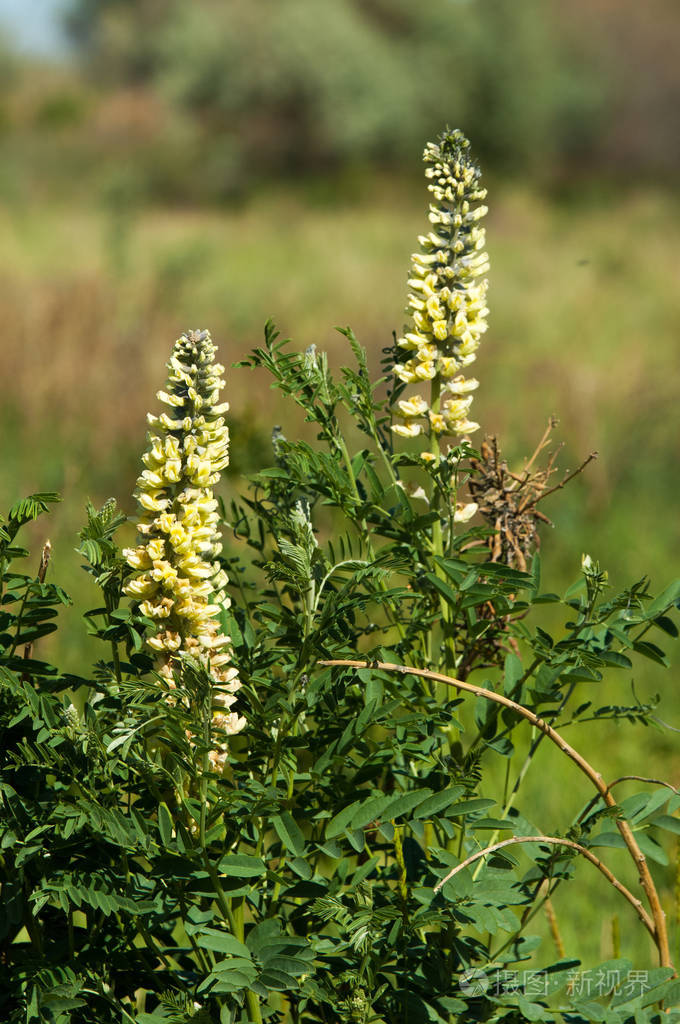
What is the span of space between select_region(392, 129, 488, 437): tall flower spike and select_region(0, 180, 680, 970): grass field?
586 millimetres

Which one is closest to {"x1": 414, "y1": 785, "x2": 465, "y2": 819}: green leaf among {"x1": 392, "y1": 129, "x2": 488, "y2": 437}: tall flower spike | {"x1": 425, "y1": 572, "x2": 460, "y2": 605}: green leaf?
{"x1": 425, "y1": 572, "x2": 460, "y2": 605}: green leaf

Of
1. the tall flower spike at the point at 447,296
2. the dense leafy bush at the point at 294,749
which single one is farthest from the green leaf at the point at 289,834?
the tall flower spike at the point at 447,296

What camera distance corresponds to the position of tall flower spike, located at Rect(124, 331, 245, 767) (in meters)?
1.09

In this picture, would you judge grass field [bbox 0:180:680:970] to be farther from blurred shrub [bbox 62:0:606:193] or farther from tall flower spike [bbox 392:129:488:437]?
blurred shrub [bbox 62:0:606:193]

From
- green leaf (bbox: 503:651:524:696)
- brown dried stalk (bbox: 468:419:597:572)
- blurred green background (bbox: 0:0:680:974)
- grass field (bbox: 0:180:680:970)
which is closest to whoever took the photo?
green leaf (bbox: 503:651:524:696)

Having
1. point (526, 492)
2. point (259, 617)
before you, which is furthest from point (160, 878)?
point (526, 492)

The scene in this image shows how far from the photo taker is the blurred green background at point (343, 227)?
562 centimetres

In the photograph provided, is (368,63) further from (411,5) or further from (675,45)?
(675,45)

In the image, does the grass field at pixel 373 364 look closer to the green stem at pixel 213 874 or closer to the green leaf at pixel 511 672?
the green leaf at pixel 511 672

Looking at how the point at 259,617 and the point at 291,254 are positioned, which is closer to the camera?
the point at 259,617

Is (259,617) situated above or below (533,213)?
below

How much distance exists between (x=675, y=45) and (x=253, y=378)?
94.2 ft

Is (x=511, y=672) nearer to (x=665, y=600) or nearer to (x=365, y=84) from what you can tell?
(x=665, y=600)

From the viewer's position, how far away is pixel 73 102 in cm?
3209
